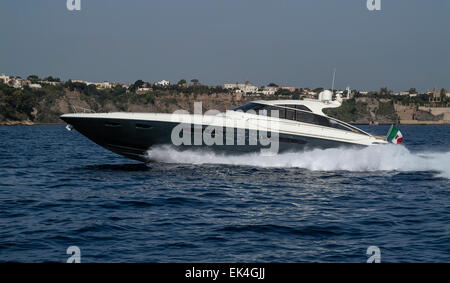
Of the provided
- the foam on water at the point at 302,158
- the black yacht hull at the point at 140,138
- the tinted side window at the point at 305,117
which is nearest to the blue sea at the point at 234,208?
the foam on water at the point at 302,158

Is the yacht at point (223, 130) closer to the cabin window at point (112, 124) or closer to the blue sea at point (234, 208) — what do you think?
the cabin window at point (112, 124)

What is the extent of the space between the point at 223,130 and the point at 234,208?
5815 mm

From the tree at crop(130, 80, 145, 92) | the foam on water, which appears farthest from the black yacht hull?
the tree at crop(130, 80, 145, 92)

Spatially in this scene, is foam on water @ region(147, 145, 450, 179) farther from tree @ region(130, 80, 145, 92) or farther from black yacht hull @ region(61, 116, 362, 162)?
tree @ region(130, 80, 145, 92)

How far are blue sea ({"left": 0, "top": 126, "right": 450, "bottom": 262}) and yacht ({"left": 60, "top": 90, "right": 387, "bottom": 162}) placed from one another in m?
0.38

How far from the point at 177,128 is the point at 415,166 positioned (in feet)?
28.4

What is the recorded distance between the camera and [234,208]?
1076 centimetres

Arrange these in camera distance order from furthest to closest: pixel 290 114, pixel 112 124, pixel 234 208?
1. pixel 290 114
2. pixel 112 124
3. pixel 234 208

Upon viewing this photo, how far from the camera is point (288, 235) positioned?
8578 millimetres

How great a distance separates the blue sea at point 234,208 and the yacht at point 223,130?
378 mm

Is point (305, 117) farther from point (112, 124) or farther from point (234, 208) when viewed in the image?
point (234, 208)

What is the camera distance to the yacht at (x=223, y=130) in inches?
634

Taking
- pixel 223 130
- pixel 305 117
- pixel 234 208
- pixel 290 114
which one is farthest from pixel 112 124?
pixel 234 208
